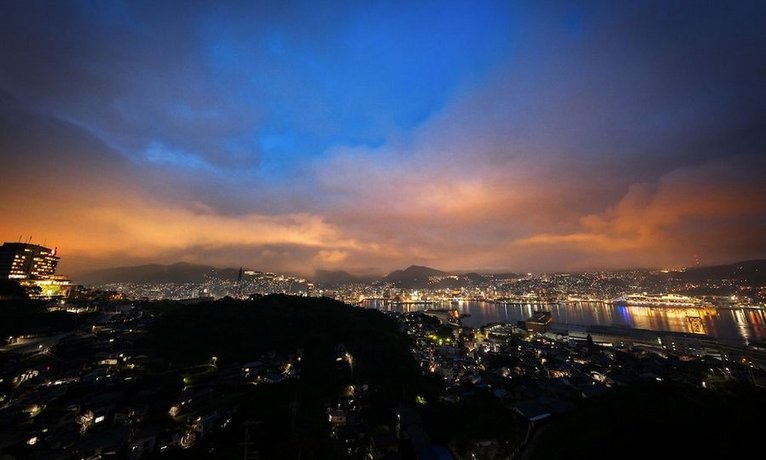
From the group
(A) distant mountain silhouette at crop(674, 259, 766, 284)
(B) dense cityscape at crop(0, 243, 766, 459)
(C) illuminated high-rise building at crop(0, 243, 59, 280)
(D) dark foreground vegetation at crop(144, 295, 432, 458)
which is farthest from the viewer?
(A) distant mountain silhouette at crop(674, 259, 766, 284)

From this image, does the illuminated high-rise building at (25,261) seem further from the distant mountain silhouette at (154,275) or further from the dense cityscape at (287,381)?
the distant mountain silhouette at (154,275)

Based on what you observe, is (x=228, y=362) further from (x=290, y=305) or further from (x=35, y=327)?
(x=35, y=327)

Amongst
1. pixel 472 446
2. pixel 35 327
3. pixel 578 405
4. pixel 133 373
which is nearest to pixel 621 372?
pixel 578 405

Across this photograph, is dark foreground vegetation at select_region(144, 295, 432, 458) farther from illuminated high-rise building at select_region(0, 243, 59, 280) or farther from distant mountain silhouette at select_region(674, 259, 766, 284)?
distant mountain silhouette at select_region(674, 259, 766, 284)

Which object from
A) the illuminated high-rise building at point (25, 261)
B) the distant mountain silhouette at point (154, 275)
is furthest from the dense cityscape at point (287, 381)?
the distant mountain silhouette at point (154, 275)

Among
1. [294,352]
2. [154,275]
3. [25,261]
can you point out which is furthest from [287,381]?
[154,275]

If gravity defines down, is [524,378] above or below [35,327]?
below

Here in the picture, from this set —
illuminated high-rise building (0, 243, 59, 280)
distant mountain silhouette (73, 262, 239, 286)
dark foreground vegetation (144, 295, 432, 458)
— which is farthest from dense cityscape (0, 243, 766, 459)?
distant mountain silhouette (73, 262, 239, 286)
